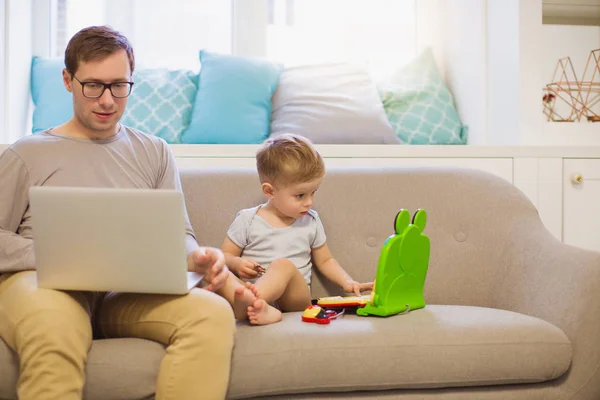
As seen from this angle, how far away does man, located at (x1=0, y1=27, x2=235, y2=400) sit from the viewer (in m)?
1.44

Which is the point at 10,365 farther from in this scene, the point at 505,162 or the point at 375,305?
the point at 505,162

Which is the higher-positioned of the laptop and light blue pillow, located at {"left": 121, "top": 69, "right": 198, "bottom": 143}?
light blue pillow, located at {"left": 121, "top": 69, "right": 198, "bottom": 143}

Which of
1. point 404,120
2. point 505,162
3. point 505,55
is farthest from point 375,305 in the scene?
point 505,55

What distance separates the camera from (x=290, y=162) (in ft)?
6.37

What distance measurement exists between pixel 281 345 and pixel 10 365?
1.87 feet

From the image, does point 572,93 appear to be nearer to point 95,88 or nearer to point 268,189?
point 268,189

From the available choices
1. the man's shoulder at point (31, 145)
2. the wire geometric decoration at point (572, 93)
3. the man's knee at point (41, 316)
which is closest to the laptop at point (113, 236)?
the man's knee at point (41, 316)

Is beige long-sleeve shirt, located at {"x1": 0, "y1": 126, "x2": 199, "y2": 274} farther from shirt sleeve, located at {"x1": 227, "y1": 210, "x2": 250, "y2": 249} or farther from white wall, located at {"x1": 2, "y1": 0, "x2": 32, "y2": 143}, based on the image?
white wall, located at {"x1": 2, "y1": 0, "x2": 32, "y2": 143}

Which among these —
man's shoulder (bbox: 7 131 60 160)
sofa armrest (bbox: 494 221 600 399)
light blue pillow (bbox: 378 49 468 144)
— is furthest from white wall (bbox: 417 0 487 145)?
man's shoulder (bbox: 7 131 60 160)

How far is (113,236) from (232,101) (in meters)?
1.42

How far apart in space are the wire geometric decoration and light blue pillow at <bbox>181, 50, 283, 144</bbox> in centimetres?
117

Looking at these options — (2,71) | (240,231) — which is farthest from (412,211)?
(2,71)

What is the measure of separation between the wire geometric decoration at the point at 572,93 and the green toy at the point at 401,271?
4.75 ft

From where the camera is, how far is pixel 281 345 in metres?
1.63
